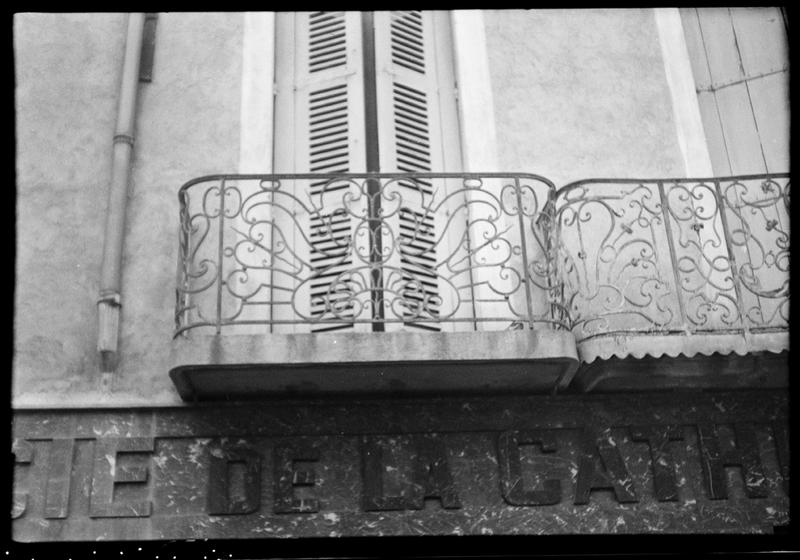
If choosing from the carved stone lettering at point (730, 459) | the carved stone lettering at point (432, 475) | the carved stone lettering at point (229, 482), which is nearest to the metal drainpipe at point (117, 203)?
the carved stone lettering at point (229, 482)

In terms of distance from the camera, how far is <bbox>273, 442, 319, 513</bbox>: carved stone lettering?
7027 millimetres

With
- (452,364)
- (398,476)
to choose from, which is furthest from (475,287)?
(398,476)

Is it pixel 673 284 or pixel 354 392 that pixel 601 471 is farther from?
pixel 354 392

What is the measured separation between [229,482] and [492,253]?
2.37 meters

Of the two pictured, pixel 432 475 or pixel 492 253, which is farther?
pixel 492 253

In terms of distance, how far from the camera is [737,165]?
8734mm

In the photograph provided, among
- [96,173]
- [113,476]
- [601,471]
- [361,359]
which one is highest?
[96,173]

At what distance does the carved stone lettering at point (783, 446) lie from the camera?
23.8 feet

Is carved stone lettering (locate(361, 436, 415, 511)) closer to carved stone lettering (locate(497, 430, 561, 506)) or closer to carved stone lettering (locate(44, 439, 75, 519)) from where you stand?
carved stone lettering (locate(497, 430, 561, 506))

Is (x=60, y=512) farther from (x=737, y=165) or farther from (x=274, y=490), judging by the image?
(x=737, y=165)

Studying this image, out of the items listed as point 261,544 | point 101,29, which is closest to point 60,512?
point 261,544

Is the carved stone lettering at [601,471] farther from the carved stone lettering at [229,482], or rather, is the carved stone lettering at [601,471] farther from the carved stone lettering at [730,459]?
the carved stone lettering at [229,482]

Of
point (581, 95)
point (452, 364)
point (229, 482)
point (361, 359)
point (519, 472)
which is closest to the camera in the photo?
point (361, 359)

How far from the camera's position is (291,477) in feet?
23.4
